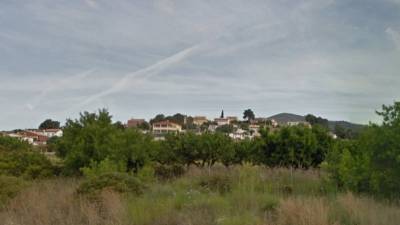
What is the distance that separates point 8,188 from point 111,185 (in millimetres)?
2491

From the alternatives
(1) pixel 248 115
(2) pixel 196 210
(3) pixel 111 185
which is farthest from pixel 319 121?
(1) pixel 248 115

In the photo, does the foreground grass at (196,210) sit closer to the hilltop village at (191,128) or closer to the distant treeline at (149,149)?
the distant treeline at (149,149)

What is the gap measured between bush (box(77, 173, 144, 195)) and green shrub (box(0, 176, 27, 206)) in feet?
5.40

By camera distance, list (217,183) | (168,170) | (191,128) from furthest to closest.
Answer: (191,128)
(168,170)
(217,183)

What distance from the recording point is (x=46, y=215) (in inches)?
272

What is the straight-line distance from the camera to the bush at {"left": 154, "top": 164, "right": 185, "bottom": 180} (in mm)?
16764

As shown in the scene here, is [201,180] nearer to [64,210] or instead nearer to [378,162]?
[378,162]

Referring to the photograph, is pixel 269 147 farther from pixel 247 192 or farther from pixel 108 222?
pixel 108 222

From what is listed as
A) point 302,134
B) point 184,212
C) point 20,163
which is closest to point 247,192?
point 184,212

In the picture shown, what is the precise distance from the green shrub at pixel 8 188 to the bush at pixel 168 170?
7.32 metres

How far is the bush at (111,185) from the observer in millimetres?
8766

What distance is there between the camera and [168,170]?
1753 cm

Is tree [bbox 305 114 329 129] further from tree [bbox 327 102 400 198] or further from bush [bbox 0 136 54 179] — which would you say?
bush [bbox 0 136 54 179]

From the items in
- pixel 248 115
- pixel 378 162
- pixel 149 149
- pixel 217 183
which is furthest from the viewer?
pixel 248 115
